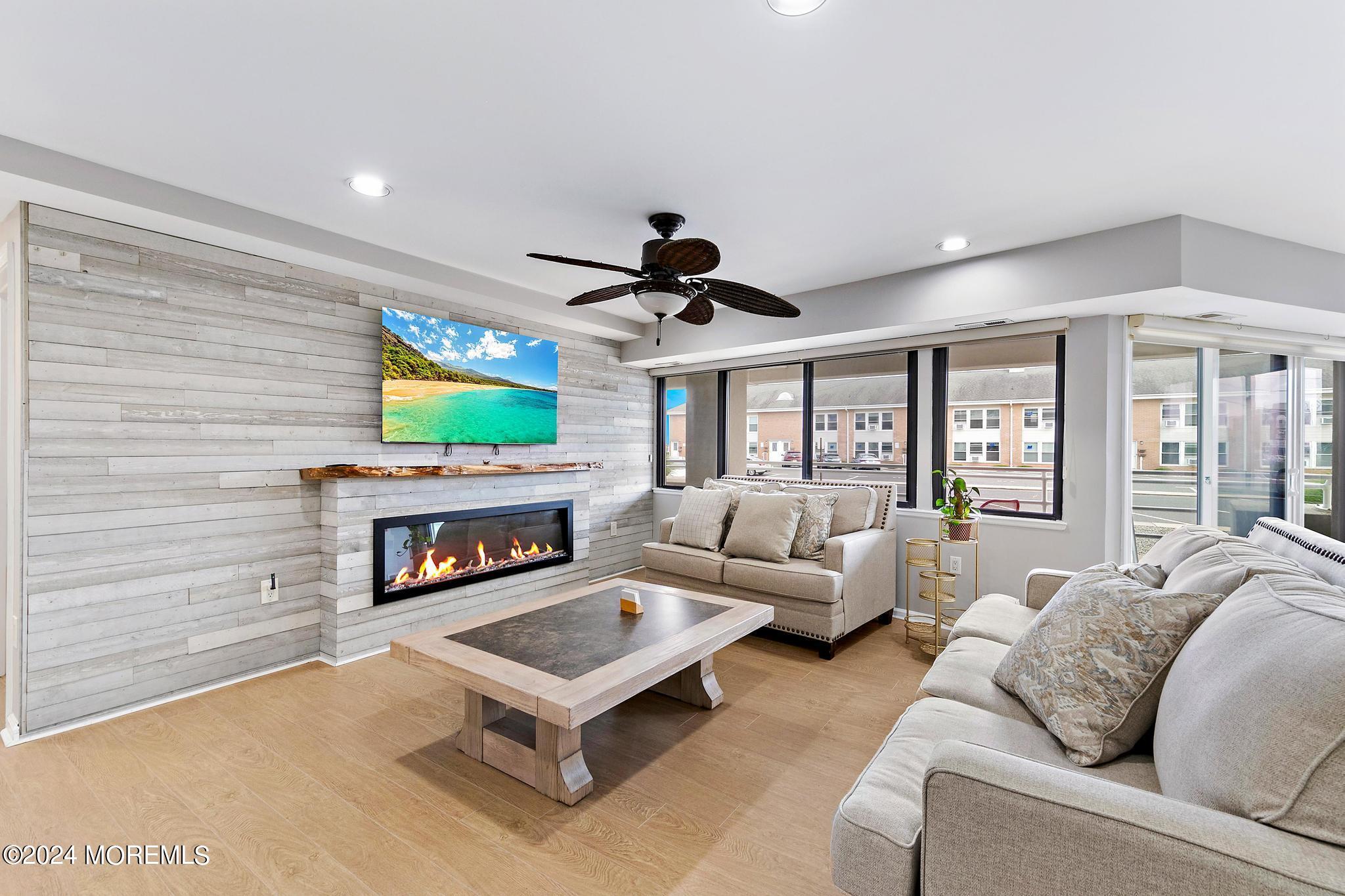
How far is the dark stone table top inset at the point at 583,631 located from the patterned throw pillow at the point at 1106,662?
1.37 m

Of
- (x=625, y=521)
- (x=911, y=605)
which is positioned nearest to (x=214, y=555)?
(x=625, y=521)

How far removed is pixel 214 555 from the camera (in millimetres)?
2980

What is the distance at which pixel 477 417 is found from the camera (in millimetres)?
4129

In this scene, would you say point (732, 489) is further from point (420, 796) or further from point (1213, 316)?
point (1213, 316)

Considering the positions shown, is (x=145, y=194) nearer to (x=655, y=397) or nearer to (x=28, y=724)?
(x=28, y=724)

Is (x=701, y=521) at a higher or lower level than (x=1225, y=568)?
lower

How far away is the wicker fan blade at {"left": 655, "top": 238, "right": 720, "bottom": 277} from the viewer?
2.37m

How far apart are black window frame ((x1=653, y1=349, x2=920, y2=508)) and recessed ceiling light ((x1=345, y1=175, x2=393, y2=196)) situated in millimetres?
3213

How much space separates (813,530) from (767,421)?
1610 millimetres

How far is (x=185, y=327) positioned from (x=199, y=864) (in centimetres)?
236

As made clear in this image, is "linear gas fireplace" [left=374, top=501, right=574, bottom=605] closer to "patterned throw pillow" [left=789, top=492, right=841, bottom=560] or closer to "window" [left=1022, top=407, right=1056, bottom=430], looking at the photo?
"patterned throw pillow" [left=789, top=492, right=841, bottom=560]

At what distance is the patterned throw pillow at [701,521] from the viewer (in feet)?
13.8

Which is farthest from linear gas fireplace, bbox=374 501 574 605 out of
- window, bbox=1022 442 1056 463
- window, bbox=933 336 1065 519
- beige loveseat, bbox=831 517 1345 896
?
window, bbox=1022 442 1056 463

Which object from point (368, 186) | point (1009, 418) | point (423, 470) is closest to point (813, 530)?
point (1009, 418)
